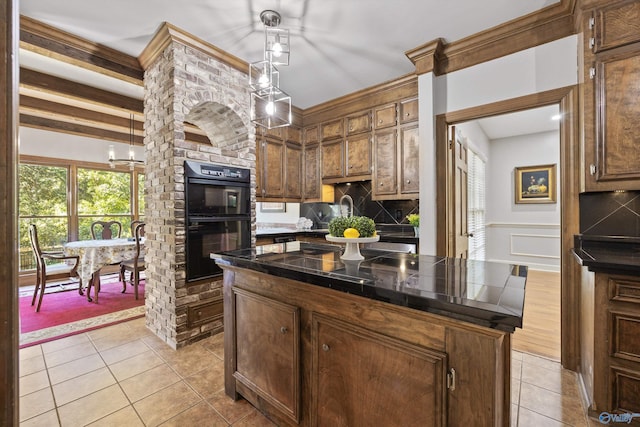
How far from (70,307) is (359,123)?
450 centimetres

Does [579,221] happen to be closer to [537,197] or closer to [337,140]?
[337,140]

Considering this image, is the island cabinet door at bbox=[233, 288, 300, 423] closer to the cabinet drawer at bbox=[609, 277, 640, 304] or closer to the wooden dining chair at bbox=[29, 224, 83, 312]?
the cabinet drawer at bbox=[609, 277, 640, 304]

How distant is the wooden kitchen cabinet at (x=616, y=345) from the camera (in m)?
1.58

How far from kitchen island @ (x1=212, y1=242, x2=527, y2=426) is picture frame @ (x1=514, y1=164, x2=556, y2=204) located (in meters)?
5.36

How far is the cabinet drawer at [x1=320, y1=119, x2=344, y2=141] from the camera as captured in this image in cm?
416

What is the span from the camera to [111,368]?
7.58 ft

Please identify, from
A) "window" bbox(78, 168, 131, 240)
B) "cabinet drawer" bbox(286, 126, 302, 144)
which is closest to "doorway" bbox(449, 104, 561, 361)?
"cabinet drawer" bbox(286, 126, 302, 144)

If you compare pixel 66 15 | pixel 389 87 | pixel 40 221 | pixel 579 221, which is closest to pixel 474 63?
pixel 389 87

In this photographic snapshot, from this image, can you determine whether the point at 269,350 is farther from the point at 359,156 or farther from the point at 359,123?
the point at 359,123

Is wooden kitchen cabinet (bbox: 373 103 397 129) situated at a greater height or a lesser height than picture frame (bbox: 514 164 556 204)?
greater

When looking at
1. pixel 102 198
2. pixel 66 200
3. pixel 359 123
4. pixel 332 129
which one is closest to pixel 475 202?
pixel 359 123

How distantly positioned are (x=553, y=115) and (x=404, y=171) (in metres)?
3.13

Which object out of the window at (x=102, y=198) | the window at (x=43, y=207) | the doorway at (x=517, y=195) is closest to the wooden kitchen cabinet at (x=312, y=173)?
the doorway at (x=517, y=195)

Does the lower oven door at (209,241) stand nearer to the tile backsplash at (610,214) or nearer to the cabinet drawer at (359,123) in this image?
the cabinet drawer at (359,123)
